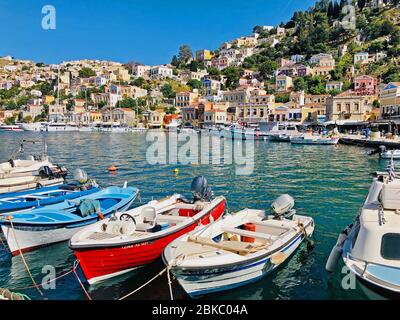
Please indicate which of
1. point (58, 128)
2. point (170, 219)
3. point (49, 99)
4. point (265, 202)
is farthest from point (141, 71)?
point (170, 219)

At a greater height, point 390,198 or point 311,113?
point 311,113

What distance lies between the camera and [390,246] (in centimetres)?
654

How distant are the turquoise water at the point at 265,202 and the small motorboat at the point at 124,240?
0.33 meters

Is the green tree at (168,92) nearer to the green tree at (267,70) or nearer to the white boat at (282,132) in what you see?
the green tree at (267,70)

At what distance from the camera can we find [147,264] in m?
8.92

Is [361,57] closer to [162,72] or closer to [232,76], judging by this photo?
[232,76]

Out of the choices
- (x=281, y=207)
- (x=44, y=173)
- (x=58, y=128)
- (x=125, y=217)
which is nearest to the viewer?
(x=125, y=217)

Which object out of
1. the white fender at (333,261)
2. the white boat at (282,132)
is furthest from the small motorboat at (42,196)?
the white boat at (282,132)

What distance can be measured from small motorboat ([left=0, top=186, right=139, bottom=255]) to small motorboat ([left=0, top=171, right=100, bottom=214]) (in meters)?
0.69

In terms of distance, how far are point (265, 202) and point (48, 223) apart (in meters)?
9.42

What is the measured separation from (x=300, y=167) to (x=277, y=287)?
20.5 meters

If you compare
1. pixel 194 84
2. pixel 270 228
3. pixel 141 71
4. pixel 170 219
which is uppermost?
pixel 141 71

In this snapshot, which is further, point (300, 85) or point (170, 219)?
point (300, 85)

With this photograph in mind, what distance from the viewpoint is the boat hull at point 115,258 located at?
7.98 m
